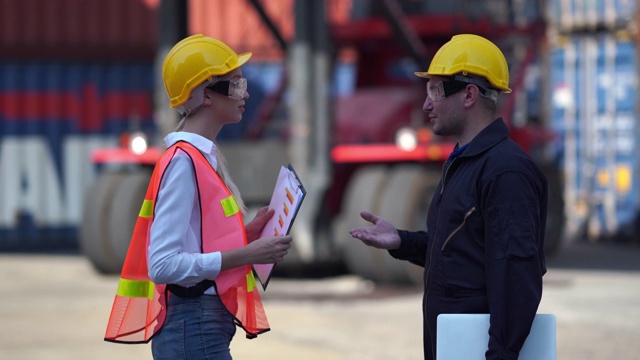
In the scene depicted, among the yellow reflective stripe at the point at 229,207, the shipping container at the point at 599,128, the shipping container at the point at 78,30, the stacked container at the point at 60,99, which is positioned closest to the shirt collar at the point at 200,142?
the yellow reflective stripe at the point at 229,207

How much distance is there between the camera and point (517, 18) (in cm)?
1512

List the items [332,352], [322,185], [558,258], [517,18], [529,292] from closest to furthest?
[529,292] < [332,352] < [322,185] < [517,18] < [558,258]

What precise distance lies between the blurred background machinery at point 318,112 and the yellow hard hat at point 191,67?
29.7 feet

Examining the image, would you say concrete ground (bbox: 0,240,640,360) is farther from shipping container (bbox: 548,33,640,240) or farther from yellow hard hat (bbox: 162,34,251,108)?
yellow hard hat (bbox: 162,34,251,108)

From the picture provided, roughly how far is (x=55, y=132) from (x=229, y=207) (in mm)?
17000

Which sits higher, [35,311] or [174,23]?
[174,23]

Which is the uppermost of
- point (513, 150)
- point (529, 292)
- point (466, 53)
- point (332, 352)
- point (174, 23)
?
point (174, 23)

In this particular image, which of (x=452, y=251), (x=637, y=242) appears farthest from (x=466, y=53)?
(x=637, y=242)

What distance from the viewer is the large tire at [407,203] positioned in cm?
1287

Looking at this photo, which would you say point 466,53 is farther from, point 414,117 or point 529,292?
point 414,117

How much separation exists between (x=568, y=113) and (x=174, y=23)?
7953 mm

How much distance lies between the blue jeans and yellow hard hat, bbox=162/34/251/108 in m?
0.59

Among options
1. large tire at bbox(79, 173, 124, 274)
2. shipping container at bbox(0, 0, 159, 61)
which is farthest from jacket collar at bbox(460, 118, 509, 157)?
shipping container at bbox(0, 0, 159, 61)

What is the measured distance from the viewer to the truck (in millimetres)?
13367
